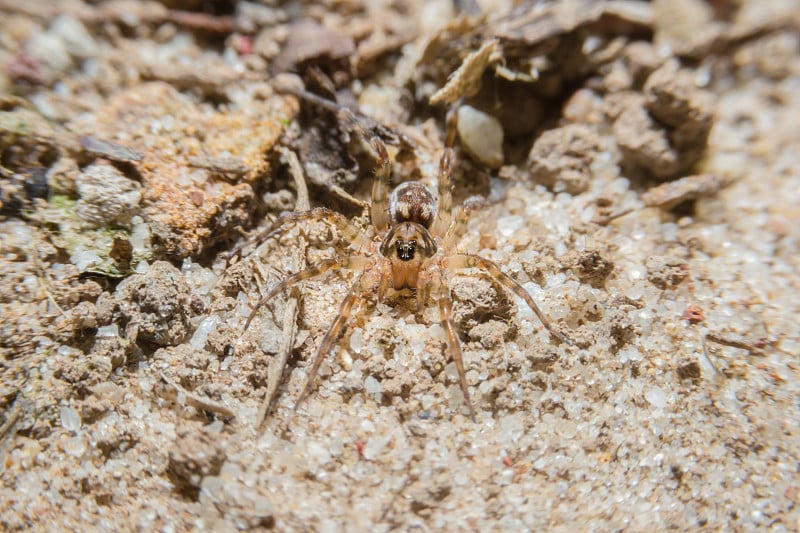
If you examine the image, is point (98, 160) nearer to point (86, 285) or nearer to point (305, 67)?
point (86, 285)

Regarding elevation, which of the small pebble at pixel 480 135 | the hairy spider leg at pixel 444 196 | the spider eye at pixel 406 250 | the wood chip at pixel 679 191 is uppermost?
the wood chip at pixel 679 191

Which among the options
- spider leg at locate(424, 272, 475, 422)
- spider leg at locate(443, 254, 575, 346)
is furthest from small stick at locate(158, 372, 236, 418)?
spider leg at locate(443, 254, 575, 346)

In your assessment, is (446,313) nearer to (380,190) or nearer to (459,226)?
(459,226)

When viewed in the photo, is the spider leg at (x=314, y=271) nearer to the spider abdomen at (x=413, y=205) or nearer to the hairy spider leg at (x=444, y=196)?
the spider abdomen at (x=413, y=205)

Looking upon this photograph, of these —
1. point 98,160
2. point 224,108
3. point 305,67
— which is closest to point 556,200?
point 305,67

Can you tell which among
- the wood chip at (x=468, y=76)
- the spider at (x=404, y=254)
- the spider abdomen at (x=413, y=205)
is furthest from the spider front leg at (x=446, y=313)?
the wood chip at (x=468, y=76)

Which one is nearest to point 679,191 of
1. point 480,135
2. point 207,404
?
point 480,135
